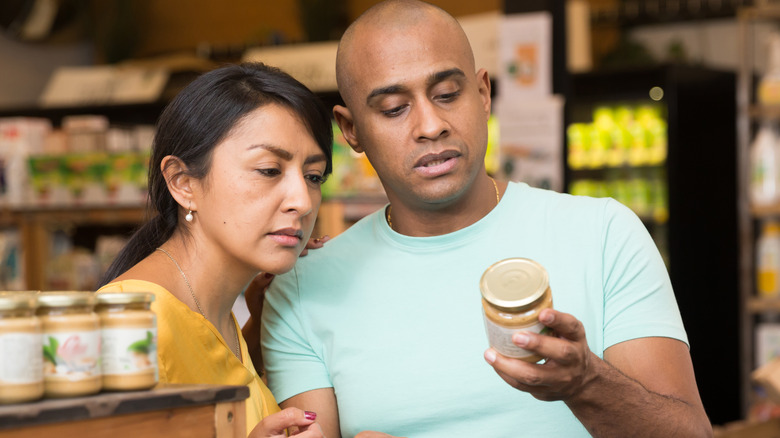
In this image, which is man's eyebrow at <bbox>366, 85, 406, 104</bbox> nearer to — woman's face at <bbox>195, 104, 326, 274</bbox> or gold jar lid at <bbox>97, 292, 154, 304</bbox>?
woman's face at <bbox>195, 104, 326, 274</bbox>

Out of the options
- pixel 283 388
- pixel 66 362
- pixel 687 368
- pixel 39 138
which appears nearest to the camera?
pixel 66 362

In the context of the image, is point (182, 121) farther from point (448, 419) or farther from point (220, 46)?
point (220, 46)

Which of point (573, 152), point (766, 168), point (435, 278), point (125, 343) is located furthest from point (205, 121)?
point (573, 152)

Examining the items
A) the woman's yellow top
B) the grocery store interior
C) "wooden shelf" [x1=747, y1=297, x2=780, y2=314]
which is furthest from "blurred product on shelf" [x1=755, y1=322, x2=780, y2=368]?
the woman's yellow top

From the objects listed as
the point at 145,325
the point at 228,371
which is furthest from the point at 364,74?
the point at 145,325

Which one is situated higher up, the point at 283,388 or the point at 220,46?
the point at 220,46

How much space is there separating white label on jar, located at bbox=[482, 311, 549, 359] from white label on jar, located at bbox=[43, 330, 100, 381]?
0.57m

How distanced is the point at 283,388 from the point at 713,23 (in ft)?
25.8

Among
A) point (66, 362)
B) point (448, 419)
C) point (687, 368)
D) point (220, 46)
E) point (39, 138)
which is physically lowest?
point (448, 419)

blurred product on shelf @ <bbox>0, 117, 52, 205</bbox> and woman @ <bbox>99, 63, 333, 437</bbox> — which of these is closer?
woman @ <bbox>99, 63, 333, 437</bbox>

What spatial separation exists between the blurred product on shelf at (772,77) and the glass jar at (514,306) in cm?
398

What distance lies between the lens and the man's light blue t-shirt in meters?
1.79

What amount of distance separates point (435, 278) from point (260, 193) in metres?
0.43

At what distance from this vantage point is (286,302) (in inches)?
82.9
